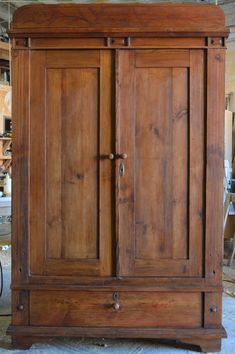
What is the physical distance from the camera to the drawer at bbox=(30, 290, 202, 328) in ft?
6.31

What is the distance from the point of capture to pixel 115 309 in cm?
192

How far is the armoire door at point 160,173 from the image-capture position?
1.91 m

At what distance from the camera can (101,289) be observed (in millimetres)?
1916

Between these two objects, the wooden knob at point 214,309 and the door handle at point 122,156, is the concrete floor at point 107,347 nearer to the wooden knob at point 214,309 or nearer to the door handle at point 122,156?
the wooden knob at point 214,309

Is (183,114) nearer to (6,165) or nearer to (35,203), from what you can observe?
(35,203)

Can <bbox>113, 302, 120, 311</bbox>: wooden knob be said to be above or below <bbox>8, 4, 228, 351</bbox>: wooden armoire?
below

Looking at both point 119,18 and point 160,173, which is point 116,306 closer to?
point 160,173

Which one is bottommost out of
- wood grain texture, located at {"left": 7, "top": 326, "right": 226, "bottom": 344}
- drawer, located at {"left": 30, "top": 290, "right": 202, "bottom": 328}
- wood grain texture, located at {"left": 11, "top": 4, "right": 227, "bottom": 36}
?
wood grain texture, located at {"left": 7, "top": 326, "right": 226, "bottom": 344}

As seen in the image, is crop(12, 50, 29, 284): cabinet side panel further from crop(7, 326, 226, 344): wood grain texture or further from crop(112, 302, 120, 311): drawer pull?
crop(112, 302, 120, 311): drawer pull

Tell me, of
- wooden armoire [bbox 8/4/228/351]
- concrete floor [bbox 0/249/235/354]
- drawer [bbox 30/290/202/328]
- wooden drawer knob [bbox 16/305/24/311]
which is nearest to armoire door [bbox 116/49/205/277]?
wooden armoire [bbox 8/4/228/351]

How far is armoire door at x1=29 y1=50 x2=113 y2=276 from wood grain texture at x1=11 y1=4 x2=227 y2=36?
166 mm

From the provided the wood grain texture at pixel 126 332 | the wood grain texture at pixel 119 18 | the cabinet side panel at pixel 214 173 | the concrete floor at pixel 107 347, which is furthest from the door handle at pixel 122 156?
the concrete floor at pixel 107 347

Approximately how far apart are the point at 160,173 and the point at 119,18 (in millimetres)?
850

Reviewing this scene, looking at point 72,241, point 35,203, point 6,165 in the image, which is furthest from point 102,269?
point 6,165
